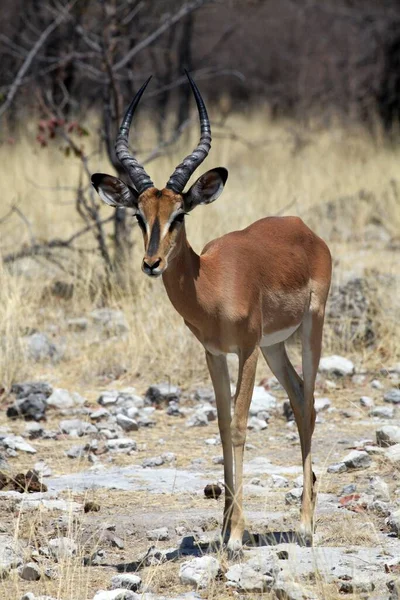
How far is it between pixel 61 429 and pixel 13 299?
1817 mm

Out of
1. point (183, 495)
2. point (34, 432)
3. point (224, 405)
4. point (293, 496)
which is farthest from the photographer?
point (34, 432)

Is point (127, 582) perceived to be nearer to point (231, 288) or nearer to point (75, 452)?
point (231, 288)

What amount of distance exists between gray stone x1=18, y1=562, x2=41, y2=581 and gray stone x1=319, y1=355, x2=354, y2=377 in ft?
12.9

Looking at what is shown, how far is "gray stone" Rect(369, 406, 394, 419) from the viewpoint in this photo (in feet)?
24.0

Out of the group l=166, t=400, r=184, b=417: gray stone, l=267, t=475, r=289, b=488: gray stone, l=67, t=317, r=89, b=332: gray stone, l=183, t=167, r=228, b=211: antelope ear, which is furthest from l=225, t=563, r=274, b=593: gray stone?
l=67, t=317, r=89, b=332: gray stone

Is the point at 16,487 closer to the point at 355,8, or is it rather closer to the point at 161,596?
the point at 161,596

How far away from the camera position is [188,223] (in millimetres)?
11148

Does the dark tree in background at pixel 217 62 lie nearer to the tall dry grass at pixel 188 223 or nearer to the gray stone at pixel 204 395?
the tall dry grass at pixel 188 223

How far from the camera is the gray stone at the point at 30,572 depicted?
4.61 metres

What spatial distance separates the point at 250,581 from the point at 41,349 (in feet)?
15.0

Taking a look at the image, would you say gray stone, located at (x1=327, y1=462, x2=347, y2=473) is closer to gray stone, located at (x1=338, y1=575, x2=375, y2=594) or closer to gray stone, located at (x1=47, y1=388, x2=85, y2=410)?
gray stone, located at (x1=338, y1=575, x2=375, y2=594)

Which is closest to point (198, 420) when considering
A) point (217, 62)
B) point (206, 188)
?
point (206, 188)

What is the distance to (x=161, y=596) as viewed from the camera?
446cm

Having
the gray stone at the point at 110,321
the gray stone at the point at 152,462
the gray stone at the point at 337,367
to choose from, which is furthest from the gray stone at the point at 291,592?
the gray stone at the point at 110,321
